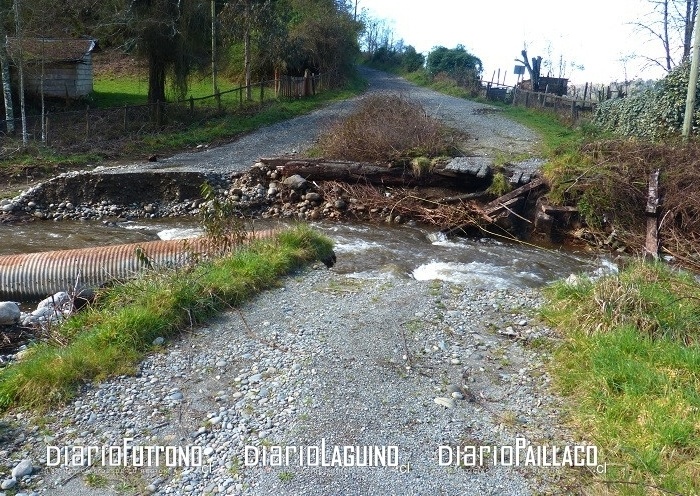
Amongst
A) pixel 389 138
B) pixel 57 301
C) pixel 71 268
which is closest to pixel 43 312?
pixel 57 301

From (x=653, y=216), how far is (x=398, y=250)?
494 centimetres

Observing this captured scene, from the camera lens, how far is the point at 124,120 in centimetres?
1856

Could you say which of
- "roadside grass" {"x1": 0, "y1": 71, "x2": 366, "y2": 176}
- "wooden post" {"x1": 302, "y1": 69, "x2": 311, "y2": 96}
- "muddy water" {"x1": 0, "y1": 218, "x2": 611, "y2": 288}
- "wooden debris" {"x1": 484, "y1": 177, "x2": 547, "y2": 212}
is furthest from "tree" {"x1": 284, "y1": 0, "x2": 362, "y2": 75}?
"wooden debris" {"x1": 484, "y1": 177, "x2": 547, "y2": 212}

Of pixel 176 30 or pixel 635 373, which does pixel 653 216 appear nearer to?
pixel 635 373

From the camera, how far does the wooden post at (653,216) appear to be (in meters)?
10.5

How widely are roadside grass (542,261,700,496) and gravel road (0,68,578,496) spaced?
26cm

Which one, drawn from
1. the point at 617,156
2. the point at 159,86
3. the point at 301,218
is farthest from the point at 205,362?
the point at 159,86

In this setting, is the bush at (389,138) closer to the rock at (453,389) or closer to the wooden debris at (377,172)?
the wooden debris at (377,172)

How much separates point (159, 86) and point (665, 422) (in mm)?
19138

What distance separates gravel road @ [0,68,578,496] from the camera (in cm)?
368

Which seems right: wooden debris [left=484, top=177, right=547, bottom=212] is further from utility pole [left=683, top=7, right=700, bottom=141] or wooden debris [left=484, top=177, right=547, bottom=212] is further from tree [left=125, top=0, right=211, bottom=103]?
tree [left=125, top=0, right=211, bottom=103]

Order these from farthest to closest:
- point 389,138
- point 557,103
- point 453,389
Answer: point 557,103 → point 389,138 → point 453,389

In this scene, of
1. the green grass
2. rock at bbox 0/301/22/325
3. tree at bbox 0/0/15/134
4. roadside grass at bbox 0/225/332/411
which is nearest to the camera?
roadside grass at bbox 0/225/332/411

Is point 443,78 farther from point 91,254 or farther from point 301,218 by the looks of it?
point 91,254
